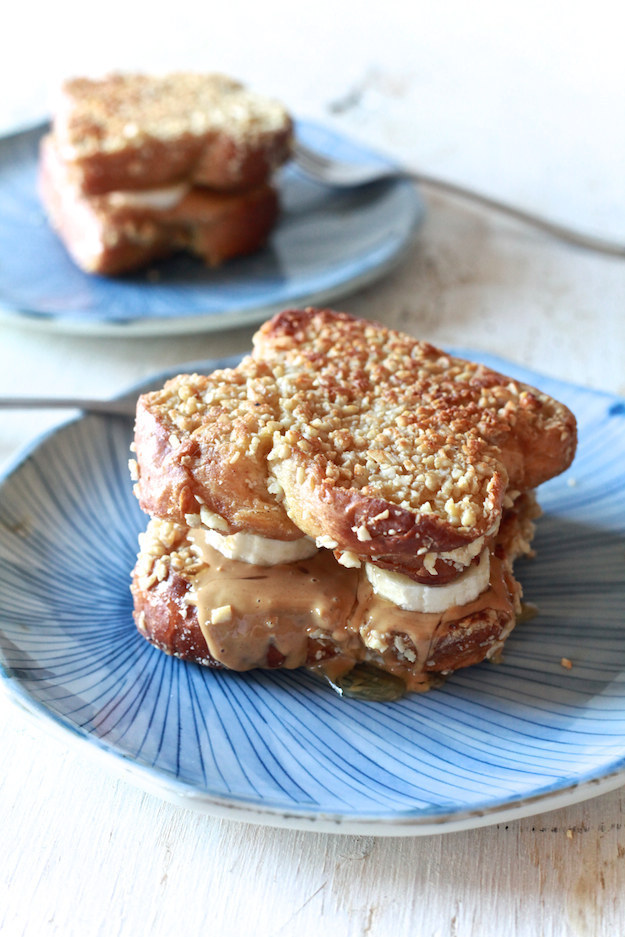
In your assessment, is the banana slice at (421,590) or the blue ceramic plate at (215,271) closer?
the banana slice at (421,590)

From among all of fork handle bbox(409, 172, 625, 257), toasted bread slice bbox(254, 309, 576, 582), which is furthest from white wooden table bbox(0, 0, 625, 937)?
toasted bread slice bbox(254, 309, 576, 582)

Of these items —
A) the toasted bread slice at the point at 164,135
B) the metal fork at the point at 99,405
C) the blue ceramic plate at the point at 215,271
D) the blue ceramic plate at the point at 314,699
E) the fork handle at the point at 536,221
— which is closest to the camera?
the blue ceramic plate at the point at 314,699

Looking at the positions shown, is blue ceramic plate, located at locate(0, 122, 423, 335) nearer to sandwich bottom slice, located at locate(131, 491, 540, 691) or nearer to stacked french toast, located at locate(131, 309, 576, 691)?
stacked french toast, located at locate(131, 309, 576, 691)

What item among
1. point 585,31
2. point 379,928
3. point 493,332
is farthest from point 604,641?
point 585,31

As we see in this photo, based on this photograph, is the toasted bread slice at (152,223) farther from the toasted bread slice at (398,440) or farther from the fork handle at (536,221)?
the toasted bread slice at (398,440)

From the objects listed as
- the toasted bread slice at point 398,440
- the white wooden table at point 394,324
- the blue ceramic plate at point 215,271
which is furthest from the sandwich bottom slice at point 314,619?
the blue ceramic plate at point 215,271

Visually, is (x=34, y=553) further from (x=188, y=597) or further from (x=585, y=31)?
(x=585, y=31)
